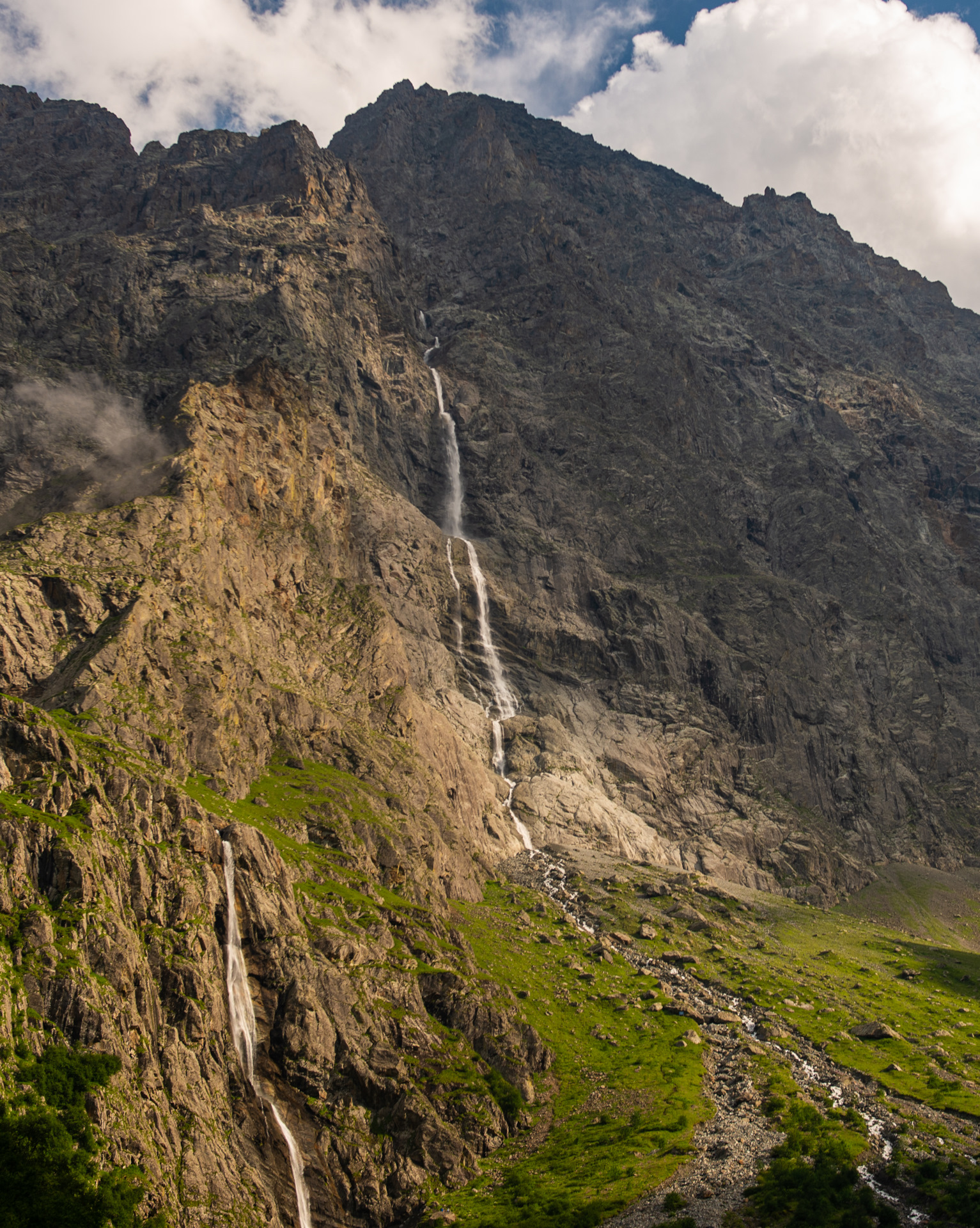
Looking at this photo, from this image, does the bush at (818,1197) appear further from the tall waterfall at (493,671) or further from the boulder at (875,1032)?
the tall waterfall at (493,671)

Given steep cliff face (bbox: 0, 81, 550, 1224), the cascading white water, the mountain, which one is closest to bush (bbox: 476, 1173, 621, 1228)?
the mountain

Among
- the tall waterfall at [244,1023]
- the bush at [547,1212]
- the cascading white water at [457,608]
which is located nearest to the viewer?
the bush at [547,1212]

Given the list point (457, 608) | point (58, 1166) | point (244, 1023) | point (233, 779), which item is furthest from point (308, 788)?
point (457, 608)

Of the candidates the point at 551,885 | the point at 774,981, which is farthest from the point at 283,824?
the point at 774,981

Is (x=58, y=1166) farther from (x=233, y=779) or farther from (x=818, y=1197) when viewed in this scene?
(x=233, y=779)

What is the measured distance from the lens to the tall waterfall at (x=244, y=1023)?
64.2 metres

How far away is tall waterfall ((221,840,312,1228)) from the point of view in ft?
211

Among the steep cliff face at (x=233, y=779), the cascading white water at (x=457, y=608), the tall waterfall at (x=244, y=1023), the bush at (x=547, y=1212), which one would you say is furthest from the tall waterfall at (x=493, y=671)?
the bush at (x=547, y=1212)

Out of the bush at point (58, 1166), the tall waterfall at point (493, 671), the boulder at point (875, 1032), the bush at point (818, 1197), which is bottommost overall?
the bush at point (58, 1166)

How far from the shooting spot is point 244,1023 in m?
70.0

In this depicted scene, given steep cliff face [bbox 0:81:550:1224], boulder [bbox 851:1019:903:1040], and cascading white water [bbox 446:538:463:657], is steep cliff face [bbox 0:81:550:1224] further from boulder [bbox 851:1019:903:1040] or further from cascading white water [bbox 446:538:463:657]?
boulder [bbox 851:1019:903:1040]

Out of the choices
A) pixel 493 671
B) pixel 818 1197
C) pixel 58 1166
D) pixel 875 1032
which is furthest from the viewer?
pixel 493 671

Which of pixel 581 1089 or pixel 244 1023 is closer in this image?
pixel 244 1023

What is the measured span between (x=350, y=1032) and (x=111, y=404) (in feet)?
446
